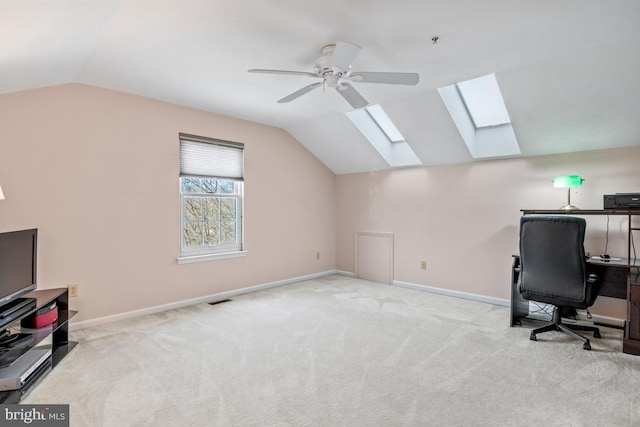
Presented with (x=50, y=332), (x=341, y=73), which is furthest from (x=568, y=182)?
(x=50, y=332)

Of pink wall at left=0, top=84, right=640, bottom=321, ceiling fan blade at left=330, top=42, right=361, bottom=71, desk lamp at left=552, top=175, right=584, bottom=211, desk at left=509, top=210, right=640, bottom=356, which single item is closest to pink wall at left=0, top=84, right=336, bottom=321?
pink wall at left=0, top=84, right=640, bottom=321

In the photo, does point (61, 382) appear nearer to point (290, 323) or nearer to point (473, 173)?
point (290, 323)

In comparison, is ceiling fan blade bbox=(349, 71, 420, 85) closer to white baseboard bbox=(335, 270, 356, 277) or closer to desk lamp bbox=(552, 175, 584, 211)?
desk lamp bbox=(552, 175, 584, 211)

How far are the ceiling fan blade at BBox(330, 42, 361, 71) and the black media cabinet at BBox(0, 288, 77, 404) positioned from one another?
2758 millimetres

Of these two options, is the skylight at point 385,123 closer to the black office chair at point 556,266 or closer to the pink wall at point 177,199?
the pink wall at point 177,199

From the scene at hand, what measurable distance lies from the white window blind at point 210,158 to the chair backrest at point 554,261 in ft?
11.3

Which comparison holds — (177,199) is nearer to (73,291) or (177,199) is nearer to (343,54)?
(73,291)

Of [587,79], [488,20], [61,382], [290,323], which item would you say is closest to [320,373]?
[290,323]

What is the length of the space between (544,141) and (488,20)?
6.74 ft

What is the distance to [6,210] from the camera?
9.31 feet

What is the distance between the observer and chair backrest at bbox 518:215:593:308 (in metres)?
2.74

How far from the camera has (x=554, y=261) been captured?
9.34 ft

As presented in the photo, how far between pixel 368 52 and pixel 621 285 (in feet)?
10.8

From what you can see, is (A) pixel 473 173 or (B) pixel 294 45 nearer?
(B) pixel 294 45
